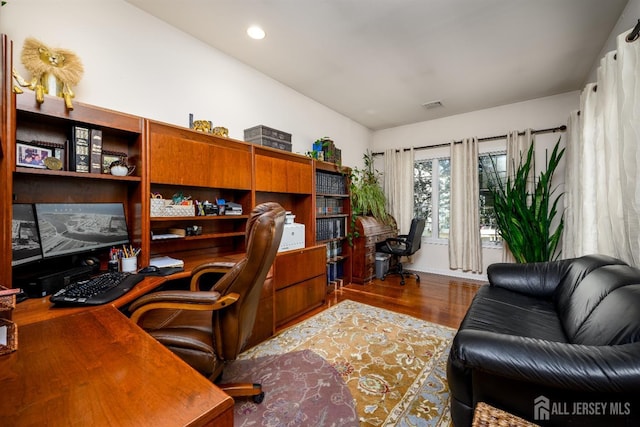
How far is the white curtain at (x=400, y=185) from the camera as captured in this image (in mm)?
4547

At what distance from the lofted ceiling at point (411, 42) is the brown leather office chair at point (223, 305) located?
1.74 metres

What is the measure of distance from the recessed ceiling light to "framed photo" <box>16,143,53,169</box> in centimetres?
169

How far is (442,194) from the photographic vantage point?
441 cm

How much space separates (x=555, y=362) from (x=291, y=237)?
209cm

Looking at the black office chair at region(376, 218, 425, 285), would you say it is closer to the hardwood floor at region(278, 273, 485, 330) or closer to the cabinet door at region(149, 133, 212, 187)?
the hardwood floor at region(278, 273, 485, 330)

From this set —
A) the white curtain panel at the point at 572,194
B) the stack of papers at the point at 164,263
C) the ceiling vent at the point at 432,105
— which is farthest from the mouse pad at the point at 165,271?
the ceiling vent at the point at 432,105

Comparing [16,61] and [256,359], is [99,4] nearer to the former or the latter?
[16,61]

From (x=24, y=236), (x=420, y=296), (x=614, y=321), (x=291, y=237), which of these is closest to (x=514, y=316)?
(x=614, y=321)

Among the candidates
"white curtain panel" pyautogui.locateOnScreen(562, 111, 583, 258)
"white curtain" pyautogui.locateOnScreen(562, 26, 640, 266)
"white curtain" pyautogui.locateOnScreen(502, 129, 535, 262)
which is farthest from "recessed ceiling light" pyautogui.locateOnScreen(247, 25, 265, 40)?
"white curtain" pyautogui.locateOnScreen(502, 129, 535, 262)

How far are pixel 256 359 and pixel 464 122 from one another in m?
4.32

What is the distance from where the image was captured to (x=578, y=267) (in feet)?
5.80

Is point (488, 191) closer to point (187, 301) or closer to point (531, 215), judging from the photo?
point (531, 215)

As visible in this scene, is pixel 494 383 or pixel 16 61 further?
pixel 16 61

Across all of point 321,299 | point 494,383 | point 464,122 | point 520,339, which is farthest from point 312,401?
point 464,122
